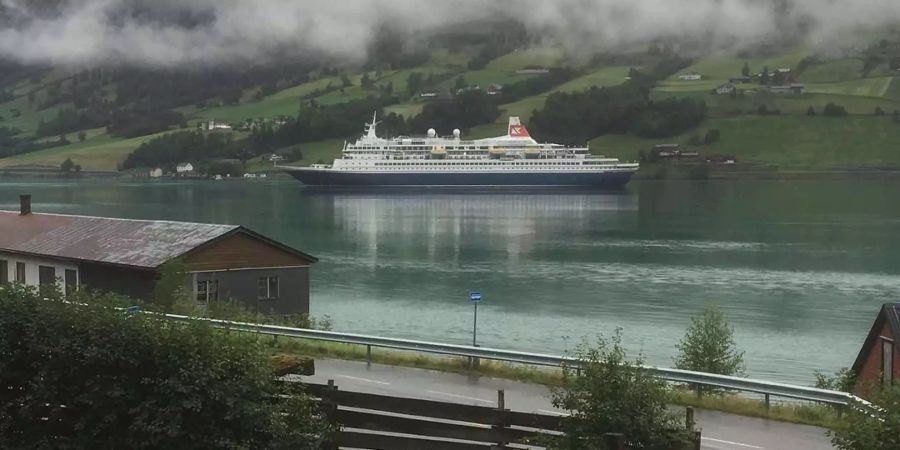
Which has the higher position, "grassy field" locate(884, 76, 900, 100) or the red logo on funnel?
"grassy field" locate(884, 76, 900, 100)

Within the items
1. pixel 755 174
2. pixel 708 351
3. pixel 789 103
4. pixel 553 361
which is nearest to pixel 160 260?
pixel 708 351

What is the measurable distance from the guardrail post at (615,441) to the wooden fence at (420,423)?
83 centimetres

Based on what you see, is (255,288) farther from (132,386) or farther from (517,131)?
(517,131)

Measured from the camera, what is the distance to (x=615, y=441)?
22.2 ft

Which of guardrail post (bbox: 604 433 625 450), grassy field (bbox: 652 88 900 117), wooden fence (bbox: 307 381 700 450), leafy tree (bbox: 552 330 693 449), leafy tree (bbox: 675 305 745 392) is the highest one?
grassy field (bbox: 652 88 900 117)

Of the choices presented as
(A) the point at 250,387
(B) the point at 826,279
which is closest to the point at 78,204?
(B) the point at 826,279

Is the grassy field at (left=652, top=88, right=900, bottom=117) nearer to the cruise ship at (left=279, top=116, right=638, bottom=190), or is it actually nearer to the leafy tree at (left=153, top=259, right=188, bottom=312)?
the cruise ship at (left=279, top=116, right=638, bottom=190)

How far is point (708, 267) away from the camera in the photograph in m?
50.7

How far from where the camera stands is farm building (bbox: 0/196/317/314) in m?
24.1

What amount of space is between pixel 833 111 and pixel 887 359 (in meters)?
168

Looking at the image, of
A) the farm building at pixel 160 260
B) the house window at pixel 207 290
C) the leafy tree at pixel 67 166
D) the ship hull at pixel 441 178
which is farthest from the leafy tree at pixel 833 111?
the house window at pixel 207 290

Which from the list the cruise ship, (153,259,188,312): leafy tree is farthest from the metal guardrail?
the cruise ship

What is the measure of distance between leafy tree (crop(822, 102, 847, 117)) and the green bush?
17766 centimetres

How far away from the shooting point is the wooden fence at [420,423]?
7637 mm
